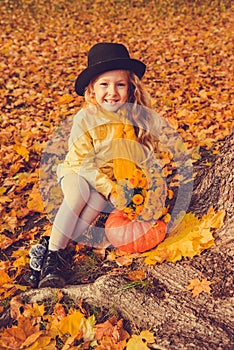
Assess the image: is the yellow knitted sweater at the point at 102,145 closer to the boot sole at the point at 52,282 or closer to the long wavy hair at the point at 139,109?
the long wavy hair at the point at 139,109

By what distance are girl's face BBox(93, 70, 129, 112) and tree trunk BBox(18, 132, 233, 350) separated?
34.7 inches

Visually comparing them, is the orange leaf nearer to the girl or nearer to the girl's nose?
the girl

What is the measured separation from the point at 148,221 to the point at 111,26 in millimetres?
8249

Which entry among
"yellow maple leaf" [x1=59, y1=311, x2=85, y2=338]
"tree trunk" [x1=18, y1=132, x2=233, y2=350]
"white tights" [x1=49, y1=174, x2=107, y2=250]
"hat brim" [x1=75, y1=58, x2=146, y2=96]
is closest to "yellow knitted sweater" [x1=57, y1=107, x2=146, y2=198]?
"white tights" [x1=49, y1=174, x2=107, y2=250]

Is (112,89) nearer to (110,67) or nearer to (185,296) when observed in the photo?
(110,67)

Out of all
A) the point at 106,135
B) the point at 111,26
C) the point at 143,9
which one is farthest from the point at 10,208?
the point at 143,9

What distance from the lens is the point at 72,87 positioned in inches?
268

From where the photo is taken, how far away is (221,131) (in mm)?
4789

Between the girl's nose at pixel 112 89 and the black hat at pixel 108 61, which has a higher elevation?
the black hat at pixel 108 61

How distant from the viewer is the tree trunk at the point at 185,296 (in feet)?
7.41

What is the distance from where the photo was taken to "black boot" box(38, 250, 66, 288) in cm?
280

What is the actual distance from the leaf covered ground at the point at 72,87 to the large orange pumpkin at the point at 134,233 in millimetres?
126

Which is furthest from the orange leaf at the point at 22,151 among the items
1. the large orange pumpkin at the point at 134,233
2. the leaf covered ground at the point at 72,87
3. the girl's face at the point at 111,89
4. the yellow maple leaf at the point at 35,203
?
the large orange pumpkin at the point at 134,233

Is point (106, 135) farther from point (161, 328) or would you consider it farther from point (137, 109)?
point (161, 328)
